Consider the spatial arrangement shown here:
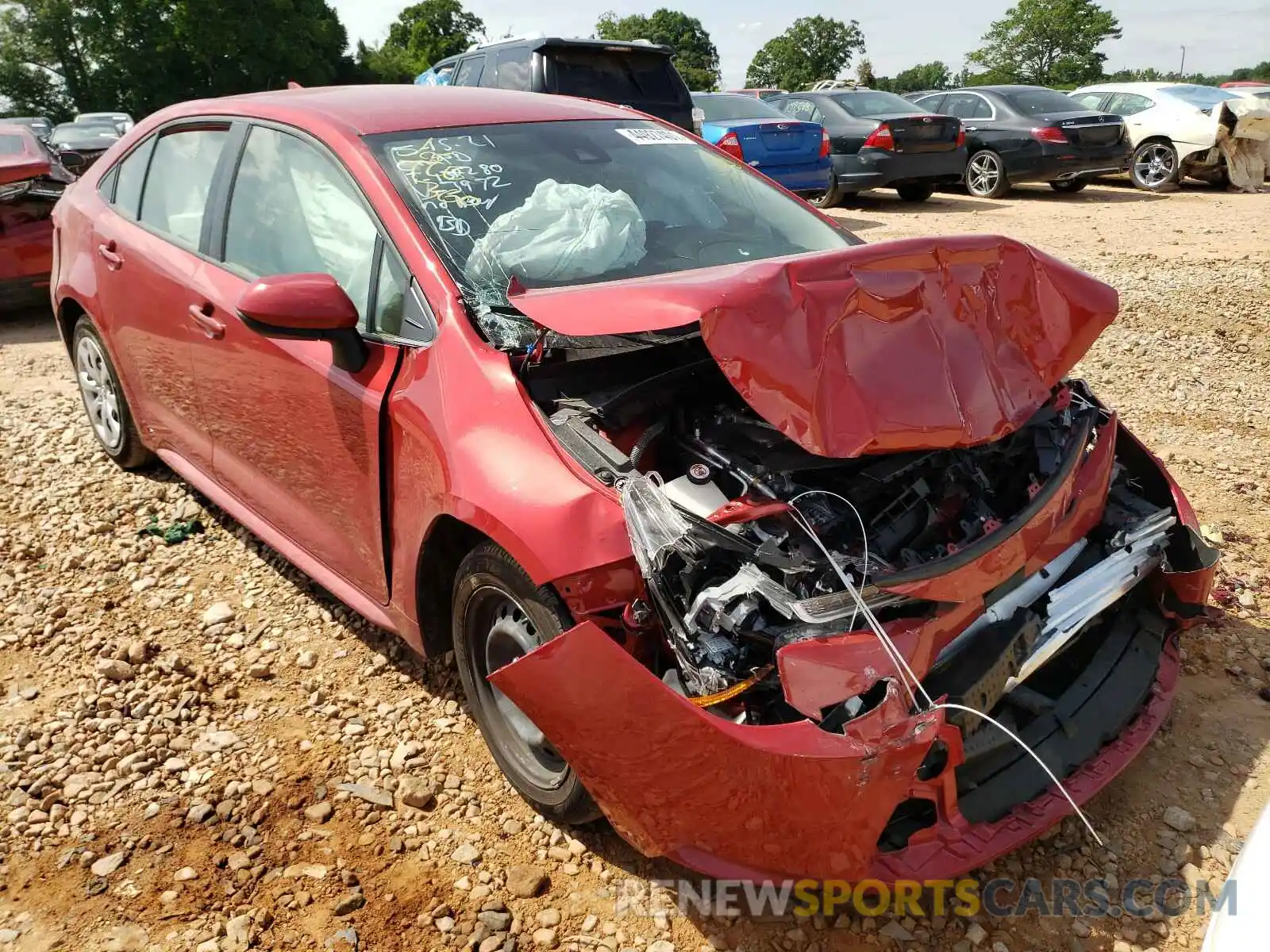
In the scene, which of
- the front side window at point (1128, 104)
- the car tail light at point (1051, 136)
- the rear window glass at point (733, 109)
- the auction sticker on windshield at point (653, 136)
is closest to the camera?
the auction sticker on windshield at point (653, 136)

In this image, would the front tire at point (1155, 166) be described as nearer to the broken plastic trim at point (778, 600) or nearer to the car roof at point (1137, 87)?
the car roof at point (1137, 87)

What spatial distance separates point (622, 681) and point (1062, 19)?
7297cm

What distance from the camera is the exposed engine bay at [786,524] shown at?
6.31ft

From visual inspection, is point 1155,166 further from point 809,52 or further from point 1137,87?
point 809,52

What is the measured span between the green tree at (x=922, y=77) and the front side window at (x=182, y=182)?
302ft

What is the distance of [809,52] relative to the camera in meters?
77.8

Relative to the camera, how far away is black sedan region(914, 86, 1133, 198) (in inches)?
487

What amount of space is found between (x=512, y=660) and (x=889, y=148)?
1090 cm

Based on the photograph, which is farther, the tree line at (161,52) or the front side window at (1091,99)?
the tree line at (161,52)

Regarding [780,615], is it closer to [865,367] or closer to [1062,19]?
[865,367]

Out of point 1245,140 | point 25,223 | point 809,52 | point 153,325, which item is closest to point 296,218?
point 153,325

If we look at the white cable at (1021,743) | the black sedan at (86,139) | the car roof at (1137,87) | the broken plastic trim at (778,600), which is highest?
the black sedan at (86,139)

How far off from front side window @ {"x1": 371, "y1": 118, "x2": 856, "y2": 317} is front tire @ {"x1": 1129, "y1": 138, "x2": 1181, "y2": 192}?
40.6 feet

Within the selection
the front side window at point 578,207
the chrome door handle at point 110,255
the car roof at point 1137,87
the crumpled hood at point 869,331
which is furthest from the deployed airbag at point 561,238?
the car roof at point 1137,87
